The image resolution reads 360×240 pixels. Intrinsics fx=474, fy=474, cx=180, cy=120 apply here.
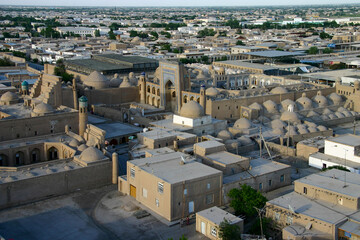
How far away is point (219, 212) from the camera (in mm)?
24969

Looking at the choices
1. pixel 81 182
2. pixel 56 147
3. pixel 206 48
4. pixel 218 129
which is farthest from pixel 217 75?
pixel 206 48

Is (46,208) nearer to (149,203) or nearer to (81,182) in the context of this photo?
(81,182)

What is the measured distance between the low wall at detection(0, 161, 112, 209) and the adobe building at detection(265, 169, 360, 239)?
1128 cm

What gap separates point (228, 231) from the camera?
73.8 ft

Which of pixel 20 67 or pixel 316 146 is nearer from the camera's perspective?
pixel 316 146

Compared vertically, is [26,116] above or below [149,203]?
above

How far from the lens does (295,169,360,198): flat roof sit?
25.1 metres

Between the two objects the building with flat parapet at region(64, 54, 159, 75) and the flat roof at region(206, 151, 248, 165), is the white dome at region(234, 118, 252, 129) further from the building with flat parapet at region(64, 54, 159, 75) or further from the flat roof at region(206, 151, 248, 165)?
the building with flat parapet at region(64, 54, 159, 75)

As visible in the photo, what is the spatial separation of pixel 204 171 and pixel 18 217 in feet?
35.3

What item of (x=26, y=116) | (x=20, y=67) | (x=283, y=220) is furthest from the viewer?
(x=20, y=67)

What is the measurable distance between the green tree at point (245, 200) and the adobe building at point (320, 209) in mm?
720

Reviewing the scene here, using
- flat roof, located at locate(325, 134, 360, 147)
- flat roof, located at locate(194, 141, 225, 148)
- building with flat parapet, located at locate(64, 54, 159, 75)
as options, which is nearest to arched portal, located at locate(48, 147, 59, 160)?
flat roof, located at locate(194, 141, 225, 148)

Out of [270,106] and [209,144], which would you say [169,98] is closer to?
[270,106]

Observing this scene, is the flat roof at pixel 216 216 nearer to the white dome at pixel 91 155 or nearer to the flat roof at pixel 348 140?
the white dome at pixel 91 155
